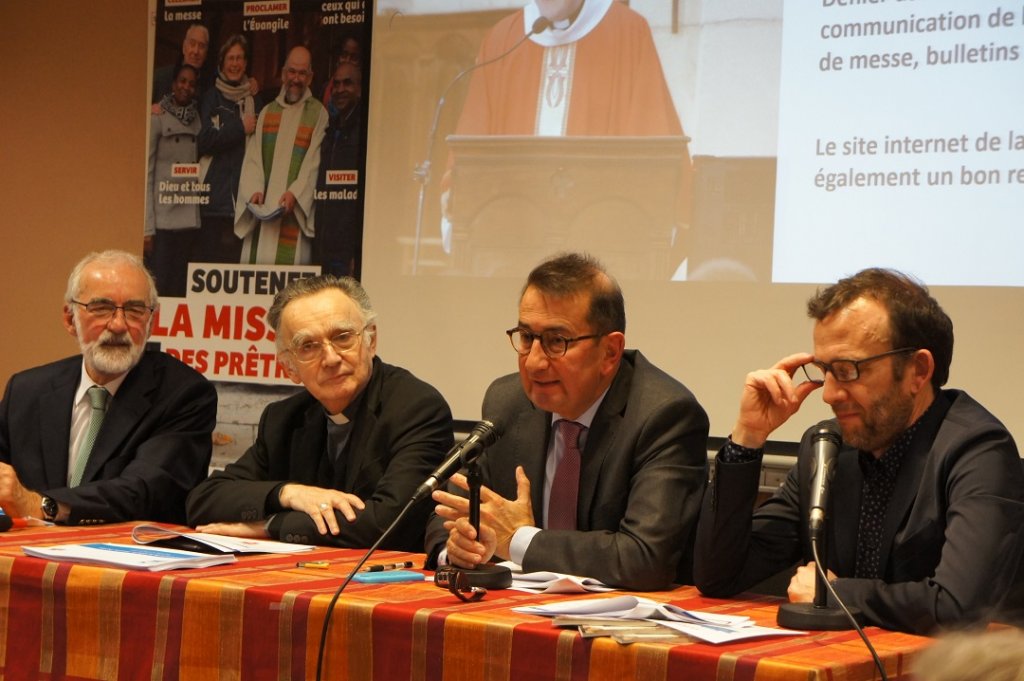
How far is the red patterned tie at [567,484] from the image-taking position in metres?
3.09

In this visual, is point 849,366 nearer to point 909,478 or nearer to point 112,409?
point 909,478

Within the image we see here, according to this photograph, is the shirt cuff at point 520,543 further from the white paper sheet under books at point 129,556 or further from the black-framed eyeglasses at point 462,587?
the white paper sheet under books at point 129,556

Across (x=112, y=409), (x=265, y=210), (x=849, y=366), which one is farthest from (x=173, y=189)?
(x=849, y=366)

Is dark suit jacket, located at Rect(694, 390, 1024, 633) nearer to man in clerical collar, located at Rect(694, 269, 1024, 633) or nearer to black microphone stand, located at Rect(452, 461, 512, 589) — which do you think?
man in clerical collar, located at Rect(694, 269, 1024, 633)

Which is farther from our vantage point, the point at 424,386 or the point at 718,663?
the point at 424,386

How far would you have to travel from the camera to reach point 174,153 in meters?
5.91

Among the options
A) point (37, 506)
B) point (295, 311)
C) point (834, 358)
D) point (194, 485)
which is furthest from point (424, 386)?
point (834, 358)

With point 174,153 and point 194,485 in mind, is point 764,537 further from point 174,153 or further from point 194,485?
point 174,153

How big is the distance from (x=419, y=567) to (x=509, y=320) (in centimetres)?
224

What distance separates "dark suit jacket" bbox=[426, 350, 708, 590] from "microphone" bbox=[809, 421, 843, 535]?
0.50 m

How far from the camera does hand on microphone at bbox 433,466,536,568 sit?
8.96 feet

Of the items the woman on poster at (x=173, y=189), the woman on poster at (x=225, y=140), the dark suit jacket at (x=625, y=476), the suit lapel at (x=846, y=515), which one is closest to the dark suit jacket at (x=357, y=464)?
the dark suit jacket at (x=625, y=476)

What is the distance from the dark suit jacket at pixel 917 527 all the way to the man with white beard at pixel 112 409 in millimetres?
1902

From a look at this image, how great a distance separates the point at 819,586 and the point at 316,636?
3.16 ft
